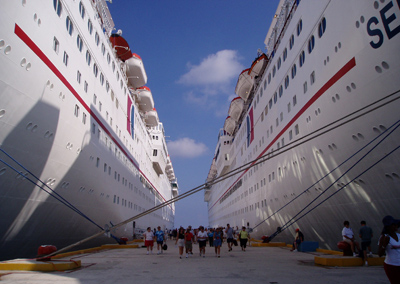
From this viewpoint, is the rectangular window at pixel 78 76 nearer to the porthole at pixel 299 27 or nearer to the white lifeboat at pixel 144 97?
the porthole at pixel 299 27

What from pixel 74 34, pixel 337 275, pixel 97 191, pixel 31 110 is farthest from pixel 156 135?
pixel 337 275

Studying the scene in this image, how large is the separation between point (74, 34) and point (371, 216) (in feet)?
35.7

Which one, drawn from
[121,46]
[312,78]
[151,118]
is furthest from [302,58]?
[151,118]

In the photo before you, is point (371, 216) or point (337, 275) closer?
point (337, 275)

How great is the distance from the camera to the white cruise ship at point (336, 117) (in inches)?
284

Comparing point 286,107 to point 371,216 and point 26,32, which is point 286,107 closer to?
point 371,216

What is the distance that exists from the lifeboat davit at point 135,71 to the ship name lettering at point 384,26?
17472 millimetres

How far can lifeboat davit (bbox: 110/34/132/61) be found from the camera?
18731 mm

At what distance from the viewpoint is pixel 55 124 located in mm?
9727

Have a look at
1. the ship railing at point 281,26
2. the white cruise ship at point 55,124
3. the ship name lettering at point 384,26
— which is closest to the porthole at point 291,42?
the ship railing at point 281,26

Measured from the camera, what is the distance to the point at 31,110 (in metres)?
8.34

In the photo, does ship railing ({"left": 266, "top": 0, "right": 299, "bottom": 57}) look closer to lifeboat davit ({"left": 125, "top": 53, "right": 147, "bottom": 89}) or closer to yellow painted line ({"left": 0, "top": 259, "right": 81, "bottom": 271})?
lifeboat davit ({"left": 125, "top": 53, "right": 147, "bottom": 89})

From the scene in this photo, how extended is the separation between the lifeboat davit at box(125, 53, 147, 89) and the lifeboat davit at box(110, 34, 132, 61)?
1485mm

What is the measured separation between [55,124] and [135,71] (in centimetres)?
1398
